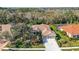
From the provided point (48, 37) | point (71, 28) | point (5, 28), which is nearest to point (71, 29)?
point (71, 28)

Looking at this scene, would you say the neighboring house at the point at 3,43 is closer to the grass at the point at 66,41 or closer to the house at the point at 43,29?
the house at the point at 43,29

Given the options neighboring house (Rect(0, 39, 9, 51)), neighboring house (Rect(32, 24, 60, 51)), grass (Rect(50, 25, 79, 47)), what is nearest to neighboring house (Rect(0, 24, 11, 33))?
neighboring house (Rect(0, 39, 9, 51))

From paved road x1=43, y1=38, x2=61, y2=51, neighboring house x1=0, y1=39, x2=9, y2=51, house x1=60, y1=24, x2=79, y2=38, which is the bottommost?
paved road x1=43, y1=38, x2=61, y2=51

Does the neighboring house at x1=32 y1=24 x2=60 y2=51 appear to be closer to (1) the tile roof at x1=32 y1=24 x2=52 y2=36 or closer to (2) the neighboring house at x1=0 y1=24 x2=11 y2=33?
(1) the tile roof at x1=32 y1=24 x2=52 y2=36

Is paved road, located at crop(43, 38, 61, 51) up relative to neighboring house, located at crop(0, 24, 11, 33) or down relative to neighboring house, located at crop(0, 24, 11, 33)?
down

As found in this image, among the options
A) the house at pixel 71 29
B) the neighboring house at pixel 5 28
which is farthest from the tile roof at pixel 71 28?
the neighboring house at pixel 5 28
